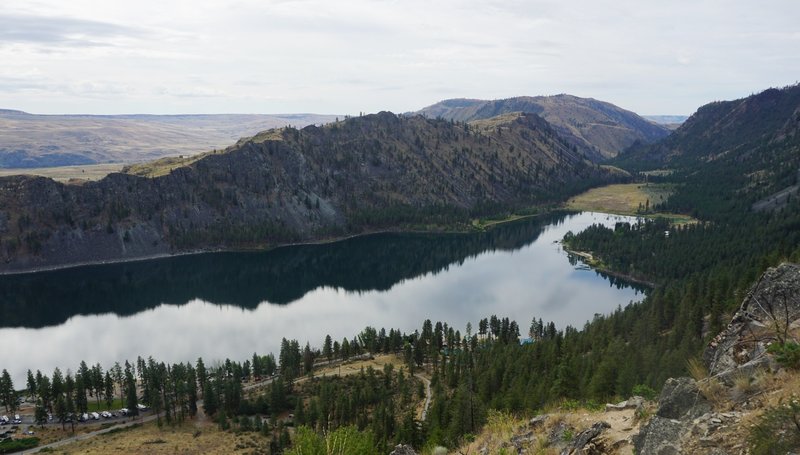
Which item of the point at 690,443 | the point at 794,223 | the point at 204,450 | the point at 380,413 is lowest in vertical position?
the point at 204,450

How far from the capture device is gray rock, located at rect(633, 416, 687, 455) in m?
14.0

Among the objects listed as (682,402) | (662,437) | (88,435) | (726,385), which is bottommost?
(88,435)

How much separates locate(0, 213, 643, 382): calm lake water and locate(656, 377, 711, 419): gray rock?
334 ft

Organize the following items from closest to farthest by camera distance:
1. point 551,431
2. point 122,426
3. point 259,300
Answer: point 551,431 → point 122,426 → point 259,300

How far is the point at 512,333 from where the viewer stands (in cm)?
10588

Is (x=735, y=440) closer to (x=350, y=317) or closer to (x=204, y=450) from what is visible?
(x=204, y=450)

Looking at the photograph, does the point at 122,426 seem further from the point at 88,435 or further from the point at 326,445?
the point at 326,445

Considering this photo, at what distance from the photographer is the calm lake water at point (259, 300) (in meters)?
117

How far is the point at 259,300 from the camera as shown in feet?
487

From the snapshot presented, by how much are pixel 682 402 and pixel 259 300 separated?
141866 mm

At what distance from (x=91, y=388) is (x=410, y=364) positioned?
180 ft

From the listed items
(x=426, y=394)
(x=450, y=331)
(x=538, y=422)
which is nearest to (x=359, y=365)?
(x=450, y=331)

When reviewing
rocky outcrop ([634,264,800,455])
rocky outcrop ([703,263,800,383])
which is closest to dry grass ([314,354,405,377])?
rocky outcrop ([703,263,800,383])

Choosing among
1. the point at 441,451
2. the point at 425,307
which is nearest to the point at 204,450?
the point at 441,451
